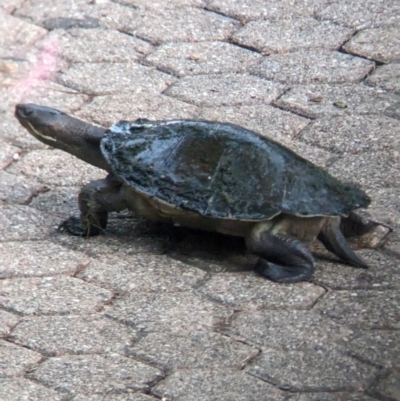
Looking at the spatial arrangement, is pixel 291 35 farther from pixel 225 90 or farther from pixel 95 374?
pixel 95 374

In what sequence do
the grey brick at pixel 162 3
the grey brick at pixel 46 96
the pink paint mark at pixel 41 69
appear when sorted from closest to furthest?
the grey brick at pixel 46 96, the pink paint mark at pixel 41 69, the grey brick at pixel 162 3

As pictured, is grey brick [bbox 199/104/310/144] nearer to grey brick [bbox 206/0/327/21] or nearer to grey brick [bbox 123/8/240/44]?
grey brick [bbox 123/8/240/44]

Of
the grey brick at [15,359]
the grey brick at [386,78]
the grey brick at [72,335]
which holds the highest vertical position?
the grey brick at [386,78]

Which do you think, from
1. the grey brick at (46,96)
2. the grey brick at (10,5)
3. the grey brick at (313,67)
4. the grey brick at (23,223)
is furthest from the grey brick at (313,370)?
the grey brick at (10,5)

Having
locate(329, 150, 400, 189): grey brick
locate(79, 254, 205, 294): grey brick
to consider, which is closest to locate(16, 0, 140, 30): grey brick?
locate(329, 150, 400, 189): grey brick

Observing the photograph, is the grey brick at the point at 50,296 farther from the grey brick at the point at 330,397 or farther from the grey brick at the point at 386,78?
the grey brick at the point at 386,78

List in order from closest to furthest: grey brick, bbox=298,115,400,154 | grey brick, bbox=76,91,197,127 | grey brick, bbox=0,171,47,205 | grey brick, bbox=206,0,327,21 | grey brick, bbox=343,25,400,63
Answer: grey brick, bbox=0,171,47,205, grey brick, bbox=298,115,400,154, grey brick, bbox=76,91,197,127, grey brick, bbox=343,25,400,63, grey brick, bbox=206,0,327,21
